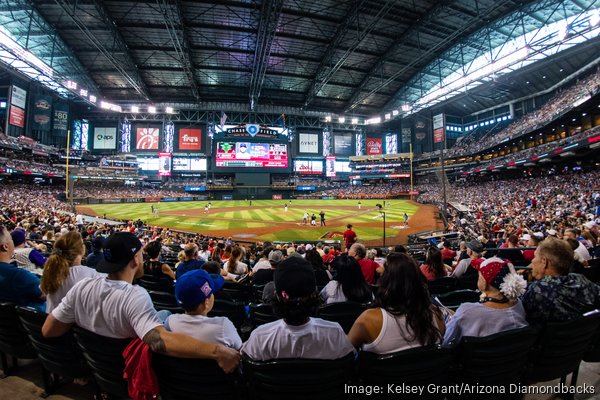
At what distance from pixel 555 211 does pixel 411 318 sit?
29120 mm

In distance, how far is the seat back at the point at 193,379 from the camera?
1.84m

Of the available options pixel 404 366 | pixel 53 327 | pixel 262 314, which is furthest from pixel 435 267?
pixel 53 327

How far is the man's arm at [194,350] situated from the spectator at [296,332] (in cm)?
17

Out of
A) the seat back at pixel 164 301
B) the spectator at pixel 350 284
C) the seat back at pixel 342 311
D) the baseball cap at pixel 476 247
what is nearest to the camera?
the seat back at pixel 342 311

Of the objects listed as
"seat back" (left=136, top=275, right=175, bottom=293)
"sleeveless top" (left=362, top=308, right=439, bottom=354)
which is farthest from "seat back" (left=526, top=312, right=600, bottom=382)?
"seat back" (left=136, top=275, right=175, bottom=293)

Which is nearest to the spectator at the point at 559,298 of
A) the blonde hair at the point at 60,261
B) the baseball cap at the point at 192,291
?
the baseball cap at the point at 192,291

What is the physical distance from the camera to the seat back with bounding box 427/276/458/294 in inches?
198

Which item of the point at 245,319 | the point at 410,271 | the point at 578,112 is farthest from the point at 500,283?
the point at 578,112

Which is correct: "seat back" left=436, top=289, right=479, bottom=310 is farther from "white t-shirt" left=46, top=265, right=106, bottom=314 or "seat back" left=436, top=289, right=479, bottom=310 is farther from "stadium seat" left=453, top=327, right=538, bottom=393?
"white t-shirt" left=46, top=265, right=106, bottom=314

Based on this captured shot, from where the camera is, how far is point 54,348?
2.53m

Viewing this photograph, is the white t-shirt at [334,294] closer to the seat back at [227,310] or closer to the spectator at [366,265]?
the seat back at [227,310]

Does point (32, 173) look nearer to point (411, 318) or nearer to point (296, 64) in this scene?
point (296, 64)

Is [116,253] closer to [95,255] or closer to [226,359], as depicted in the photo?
[226,359]

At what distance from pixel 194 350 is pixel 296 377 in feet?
2.38
